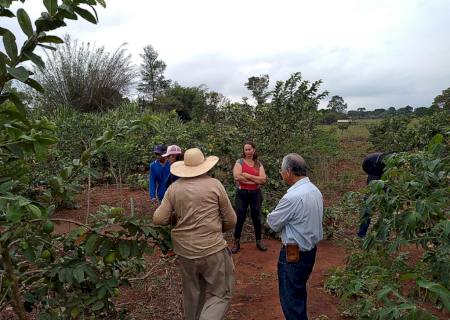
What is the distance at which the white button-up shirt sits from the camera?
302cm

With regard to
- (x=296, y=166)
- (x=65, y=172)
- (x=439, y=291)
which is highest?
(x=65, y=172)

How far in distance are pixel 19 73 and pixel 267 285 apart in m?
3.76

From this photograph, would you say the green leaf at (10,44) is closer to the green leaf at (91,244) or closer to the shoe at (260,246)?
the green leaf at (91,244)

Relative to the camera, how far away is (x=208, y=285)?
3172mm

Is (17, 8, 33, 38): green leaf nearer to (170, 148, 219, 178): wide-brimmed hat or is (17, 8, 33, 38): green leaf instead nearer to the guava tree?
the guava tree

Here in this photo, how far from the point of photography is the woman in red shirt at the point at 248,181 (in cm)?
495

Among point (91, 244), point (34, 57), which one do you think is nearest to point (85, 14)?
point (34, 57)

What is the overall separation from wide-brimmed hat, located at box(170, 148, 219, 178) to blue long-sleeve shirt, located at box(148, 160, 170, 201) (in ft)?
6.16

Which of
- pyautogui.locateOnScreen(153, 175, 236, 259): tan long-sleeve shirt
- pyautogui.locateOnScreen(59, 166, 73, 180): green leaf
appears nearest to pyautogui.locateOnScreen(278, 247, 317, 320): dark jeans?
pyautogui.locateOnScreen(153, 175, 236, 259): tan long-sleeve shirt

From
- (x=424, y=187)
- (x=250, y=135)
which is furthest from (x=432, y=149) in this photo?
(x=250, y=135)

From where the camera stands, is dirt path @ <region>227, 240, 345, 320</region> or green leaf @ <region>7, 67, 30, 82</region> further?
dirt path @ <region>227, 240, 345, 320</region>

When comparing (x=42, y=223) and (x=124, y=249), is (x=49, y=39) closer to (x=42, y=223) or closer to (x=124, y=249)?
(x=42, y=223)

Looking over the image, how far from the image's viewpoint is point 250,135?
7.09m

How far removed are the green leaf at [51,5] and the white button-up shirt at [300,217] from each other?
2.07 m
